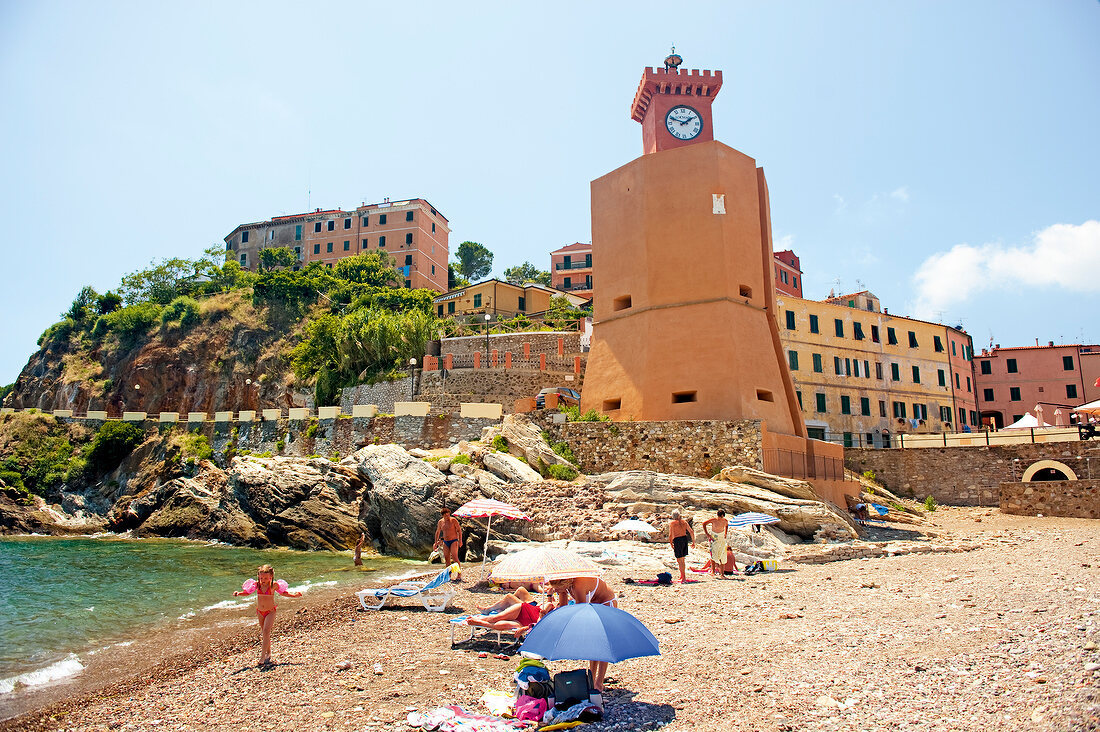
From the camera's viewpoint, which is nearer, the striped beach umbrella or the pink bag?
the pink bag

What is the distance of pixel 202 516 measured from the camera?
31.6 m

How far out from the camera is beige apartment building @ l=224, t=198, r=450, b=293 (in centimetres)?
6247

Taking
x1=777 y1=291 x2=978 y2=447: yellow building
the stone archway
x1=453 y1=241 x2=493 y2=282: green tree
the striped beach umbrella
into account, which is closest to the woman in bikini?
the striped beach umbrella

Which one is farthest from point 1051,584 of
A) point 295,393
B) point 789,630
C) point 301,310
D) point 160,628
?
point 301,310

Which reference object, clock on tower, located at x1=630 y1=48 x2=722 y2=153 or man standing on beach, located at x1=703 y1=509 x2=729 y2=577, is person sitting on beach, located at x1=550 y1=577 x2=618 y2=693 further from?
clock on tower, located at x1=630 y1=48 x2=722 y2=153

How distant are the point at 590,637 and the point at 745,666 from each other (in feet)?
7.53

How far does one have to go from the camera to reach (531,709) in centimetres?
546

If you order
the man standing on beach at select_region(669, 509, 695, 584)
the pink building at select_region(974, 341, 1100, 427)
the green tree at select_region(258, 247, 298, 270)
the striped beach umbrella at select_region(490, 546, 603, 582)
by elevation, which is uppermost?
the green tree at select_region(258, 247, 298, 270)

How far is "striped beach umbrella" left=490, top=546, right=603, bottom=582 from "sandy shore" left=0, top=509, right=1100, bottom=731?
3.08 ft

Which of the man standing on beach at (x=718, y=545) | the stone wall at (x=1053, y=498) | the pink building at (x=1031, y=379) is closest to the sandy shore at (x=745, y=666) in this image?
the man standing on beach at (x=718, y=545)

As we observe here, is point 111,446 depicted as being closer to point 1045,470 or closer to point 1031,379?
point 1045,470

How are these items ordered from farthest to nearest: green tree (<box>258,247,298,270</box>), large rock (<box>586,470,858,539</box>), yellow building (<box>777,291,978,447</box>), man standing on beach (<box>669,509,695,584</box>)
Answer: green tree (<box>258,247,298,270</box>)
yellow building (<box>777,291,978,447</box>)
large rock (<box>586,470,858,539</box>)
man standing on beach (<box>669,509,695,584</box>)

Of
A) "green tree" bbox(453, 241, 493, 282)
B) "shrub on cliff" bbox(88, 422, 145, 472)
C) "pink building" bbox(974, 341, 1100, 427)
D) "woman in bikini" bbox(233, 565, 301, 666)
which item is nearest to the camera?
"woman in bikini" bbox(233, 565, 301, 666)

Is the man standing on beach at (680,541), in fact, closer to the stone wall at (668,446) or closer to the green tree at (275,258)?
the stone wall at (668,446)
